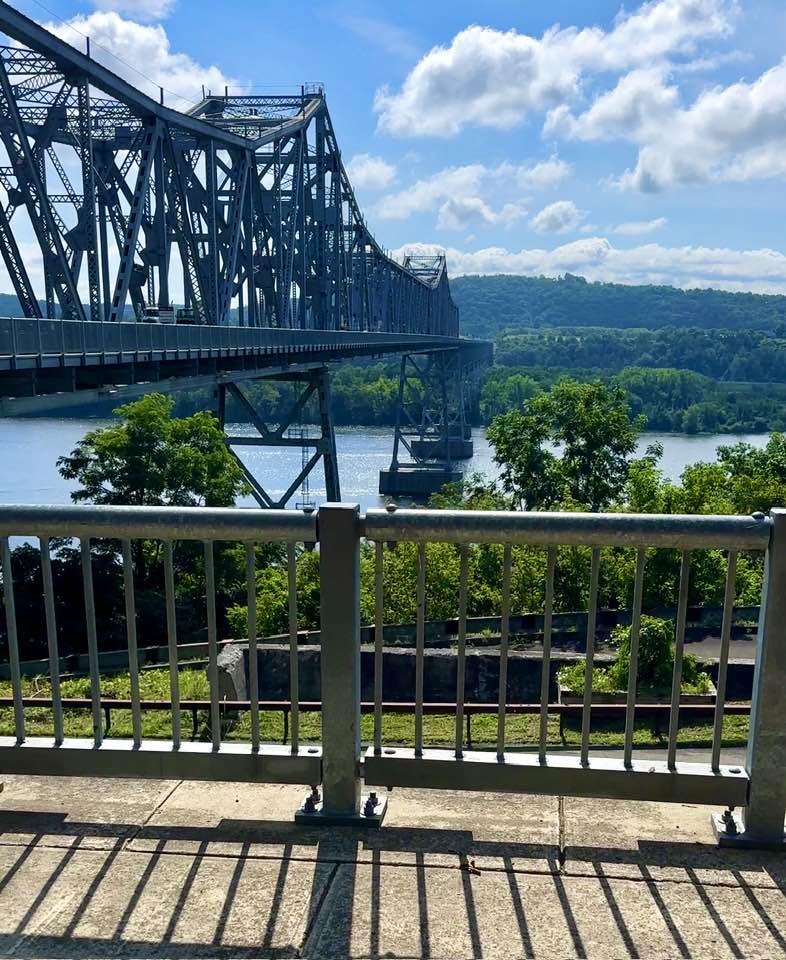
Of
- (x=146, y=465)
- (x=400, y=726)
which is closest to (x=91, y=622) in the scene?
(x=400, y=726)

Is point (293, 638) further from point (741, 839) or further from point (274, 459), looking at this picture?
point (274, 459)

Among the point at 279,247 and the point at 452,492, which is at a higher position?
the point at 279,247

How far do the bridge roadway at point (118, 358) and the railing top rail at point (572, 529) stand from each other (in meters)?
11.7

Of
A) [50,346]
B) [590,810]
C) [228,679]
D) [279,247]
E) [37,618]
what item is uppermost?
[279,247]

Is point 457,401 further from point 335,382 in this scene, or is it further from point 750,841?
point 750,841

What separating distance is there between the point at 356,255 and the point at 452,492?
31.7 m

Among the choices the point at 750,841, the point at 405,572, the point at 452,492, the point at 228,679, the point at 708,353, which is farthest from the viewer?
the point at 708,353

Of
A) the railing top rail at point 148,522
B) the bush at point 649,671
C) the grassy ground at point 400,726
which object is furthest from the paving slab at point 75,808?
the bush at point 649,671

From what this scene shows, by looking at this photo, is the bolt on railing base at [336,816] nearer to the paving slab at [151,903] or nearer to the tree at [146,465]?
the paving slab at [151,903]

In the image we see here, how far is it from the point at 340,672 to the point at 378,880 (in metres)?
0.62

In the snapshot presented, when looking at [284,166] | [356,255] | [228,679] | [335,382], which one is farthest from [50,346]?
[335,382]

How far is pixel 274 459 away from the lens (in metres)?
64.1

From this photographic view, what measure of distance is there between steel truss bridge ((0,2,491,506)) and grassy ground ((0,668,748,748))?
621 cm

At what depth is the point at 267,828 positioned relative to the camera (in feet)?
9.64
